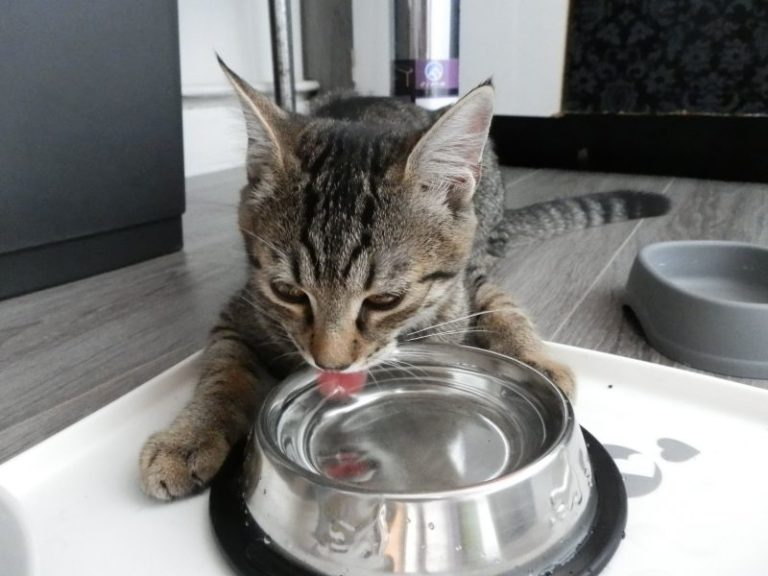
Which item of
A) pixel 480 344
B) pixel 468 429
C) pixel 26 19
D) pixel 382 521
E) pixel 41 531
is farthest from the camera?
pixel 26 19

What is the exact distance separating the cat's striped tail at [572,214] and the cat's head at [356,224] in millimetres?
888

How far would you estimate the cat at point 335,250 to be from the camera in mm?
870

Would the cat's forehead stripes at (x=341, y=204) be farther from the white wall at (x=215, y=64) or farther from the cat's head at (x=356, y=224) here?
the white wall at (x=215, y=64)

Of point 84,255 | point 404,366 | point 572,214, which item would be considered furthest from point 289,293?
point 572,214

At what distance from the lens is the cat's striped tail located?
74.1 inches

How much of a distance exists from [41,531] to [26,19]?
1.02 m

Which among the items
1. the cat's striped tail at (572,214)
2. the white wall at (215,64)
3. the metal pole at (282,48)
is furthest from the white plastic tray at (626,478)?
the white wall at (215,64)

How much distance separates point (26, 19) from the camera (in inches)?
51.2

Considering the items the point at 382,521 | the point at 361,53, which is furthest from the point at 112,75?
the point at 361,53

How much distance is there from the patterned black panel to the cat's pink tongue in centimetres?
221

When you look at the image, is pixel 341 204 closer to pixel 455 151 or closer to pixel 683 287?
pixel 455 151

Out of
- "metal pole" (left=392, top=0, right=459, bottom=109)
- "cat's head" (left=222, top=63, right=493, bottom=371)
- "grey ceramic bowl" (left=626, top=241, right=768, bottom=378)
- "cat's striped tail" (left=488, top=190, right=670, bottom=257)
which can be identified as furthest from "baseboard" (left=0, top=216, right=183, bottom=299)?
"metal pole" (left=392, top=0, right=459, bottom=109)

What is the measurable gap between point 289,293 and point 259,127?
0.79 ft

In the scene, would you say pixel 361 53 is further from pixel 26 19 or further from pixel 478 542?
pixel 478 542
